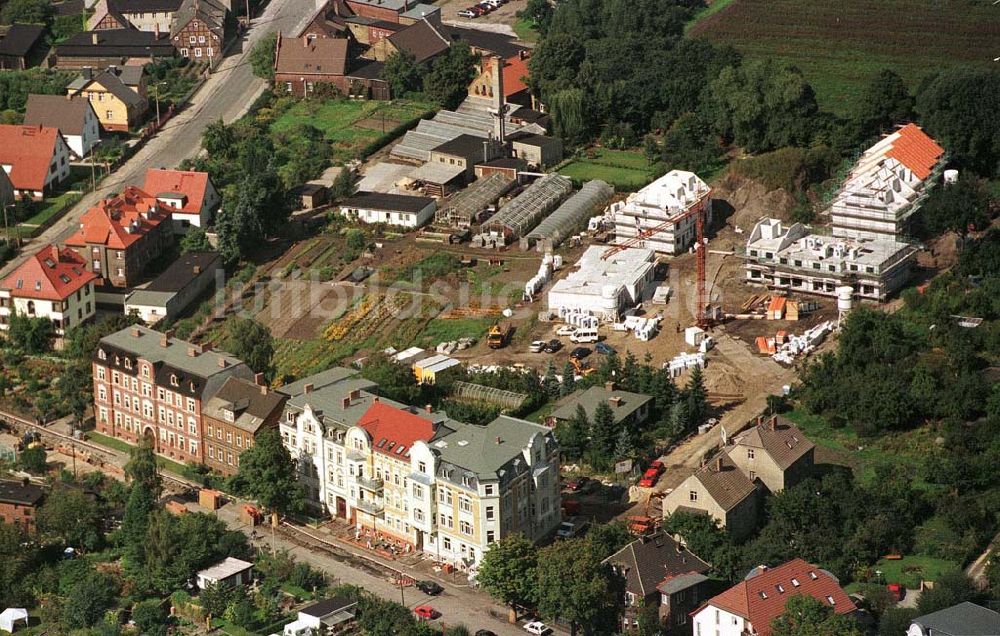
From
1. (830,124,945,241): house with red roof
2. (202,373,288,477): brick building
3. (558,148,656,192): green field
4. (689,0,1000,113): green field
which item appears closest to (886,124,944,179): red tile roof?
(830,124,945,241): house with red roof

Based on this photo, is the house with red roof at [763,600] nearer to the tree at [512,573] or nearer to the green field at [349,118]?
the tree at [512,573]

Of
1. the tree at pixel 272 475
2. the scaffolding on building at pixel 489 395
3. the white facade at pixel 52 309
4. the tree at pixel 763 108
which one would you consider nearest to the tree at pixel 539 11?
the tree at pixel 763 108

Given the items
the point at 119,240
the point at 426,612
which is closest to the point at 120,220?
the point at 119,240

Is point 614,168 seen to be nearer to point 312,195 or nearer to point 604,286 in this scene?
point 312,195

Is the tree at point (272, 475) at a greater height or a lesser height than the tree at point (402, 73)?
lesser

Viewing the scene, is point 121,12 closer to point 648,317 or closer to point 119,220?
point 119,220

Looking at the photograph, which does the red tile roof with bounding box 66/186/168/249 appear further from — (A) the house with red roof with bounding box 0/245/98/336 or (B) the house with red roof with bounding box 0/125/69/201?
(B) the house with red roof with bounding box 0/125/69/201
